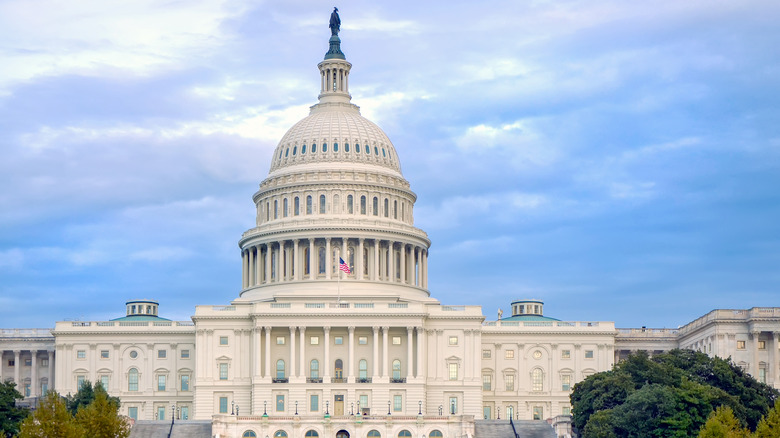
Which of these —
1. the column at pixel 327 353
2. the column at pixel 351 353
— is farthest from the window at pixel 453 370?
the column at pixel 327 353

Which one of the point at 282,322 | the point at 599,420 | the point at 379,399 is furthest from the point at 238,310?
the point at 599,420

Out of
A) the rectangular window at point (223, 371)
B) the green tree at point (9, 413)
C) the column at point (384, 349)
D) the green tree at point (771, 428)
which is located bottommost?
the green tree at point (771, 428)

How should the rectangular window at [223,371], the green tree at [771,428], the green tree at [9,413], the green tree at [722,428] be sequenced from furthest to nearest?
1. the rectangular window at [223,371]
2. the green tree at [9,413]
3. the green tree at [722,428]
4. the green tree at [771,428]

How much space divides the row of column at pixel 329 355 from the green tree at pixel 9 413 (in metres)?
33.6

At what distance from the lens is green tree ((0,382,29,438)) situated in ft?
529

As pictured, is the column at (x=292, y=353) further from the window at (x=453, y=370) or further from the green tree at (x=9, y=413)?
the green tree at (x=9, y=413)

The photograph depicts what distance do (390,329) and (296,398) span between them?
13.0 meters

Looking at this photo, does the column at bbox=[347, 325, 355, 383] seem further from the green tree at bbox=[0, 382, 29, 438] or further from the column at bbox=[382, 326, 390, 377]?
the green tree at bbox=[0, 382, 29, 438]

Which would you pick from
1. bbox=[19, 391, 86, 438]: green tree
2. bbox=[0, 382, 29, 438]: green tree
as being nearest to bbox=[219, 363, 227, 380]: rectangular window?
bbox=[0, 382, 29, 438]: green tree

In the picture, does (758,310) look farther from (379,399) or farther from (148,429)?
(148,429)

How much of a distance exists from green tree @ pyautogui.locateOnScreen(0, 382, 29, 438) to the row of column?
33.6 meters

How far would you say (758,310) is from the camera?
19838cm

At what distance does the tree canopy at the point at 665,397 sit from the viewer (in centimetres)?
15838

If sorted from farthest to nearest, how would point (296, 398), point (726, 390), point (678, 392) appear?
1. point (296, 398)
2. point (726, 390)
3. point (678, 392)
